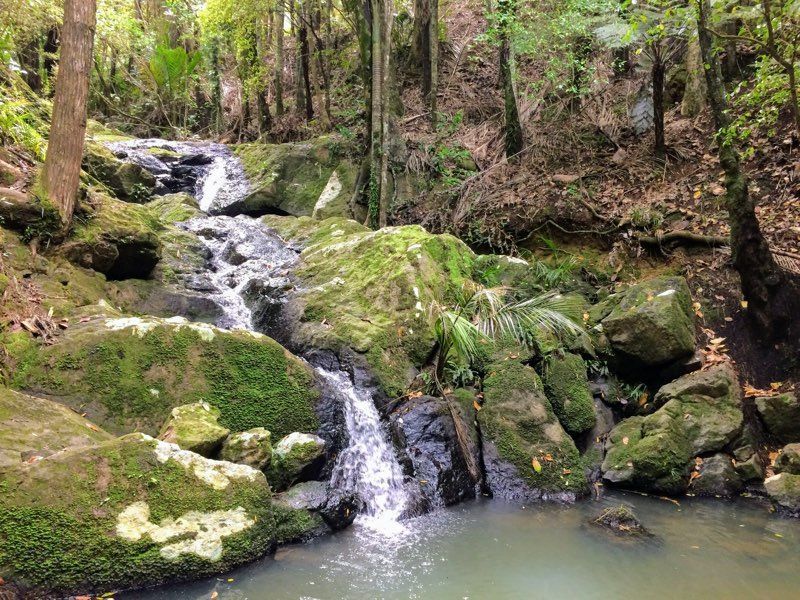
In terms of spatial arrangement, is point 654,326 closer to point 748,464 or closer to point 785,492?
point 748,464

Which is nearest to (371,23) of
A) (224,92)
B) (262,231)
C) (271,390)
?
(262,231)

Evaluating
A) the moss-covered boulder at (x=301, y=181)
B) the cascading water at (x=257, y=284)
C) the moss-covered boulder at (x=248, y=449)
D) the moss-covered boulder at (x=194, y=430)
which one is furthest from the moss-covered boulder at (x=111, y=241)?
the moss-covered boulder at (x=301, y=181)

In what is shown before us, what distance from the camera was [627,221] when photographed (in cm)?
938

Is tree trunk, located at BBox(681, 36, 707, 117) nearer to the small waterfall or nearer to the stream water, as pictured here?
the stream water

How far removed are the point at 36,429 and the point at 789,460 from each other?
24.0 ft

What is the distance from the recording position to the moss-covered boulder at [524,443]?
6039mm

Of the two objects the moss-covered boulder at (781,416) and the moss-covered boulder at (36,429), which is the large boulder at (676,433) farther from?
the moss-covered boulder at (36,429)

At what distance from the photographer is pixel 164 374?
17.8 ft

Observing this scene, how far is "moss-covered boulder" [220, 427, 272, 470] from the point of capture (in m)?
4.88

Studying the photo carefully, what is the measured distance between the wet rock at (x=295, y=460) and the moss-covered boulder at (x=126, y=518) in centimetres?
53

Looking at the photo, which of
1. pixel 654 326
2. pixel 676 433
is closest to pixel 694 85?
pixel 654 326

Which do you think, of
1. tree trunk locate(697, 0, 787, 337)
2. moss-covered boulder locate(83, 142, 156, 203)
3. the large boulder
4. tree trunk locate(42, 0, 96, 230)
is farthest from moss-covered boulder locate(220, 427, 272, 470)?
moss-covered boulder locate(83, 142, 156, 203)

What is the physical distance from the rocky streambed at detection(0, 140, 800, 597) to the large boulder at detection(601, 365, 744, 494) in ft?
0.07

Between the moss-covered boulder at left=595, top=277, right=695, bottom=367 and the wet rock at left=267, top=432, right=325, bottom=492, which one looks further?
the moss-covered boulder at left=595, top=277, right=695, bottom=367
